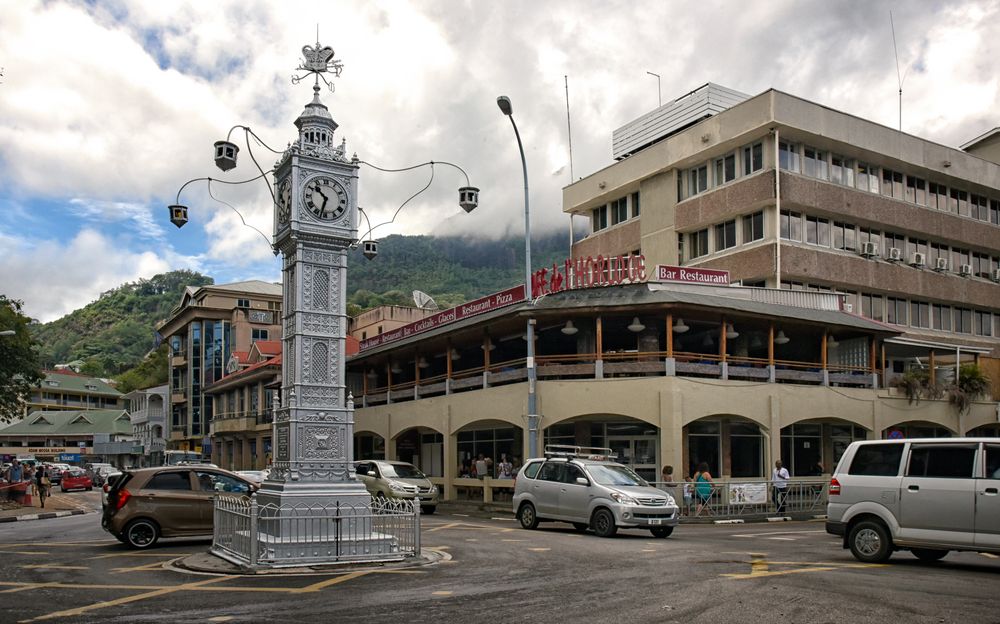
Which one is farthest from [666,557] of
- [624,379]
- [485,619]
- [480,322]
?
[480,322]

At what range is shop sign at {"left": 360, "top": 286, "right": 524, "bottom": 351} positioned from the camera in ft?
114

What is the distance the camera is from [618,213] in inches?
1912

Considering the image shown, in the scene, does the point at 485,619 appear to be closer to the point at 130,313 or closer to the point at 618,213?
the point at 618,213

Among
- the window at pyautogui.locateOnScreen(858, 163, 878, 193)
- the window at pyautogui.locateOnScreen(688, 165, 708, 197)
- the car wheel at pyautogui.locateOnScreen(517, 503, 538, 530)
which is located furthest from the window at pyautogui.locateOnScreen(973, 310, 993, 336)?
the car wheel at pyautogui.locateOnScreen(517, 503, 538, 530)

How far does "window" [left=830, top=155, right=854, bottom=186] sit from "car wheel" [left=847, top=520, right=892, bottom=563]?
29624mm

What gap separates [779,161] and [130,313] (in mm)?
165171

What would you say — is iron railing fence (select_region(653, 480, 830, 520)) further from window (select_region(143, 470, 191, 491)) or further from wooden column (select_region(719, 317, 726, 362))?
window (select_region(143, 470, 191, 491))

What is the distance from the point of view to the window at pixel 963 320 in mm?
45844

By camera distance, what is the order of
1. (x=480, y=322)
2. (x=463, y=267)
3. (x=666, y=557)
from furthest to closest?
(x=463, y=267)
(x=480, y=322)
(x=666, y=557)

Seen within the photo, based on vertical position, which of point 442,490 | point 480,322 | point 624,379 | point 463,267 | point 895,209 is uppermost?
point 463,267

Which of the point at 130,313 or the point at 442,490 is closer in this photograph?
the point at 442,490

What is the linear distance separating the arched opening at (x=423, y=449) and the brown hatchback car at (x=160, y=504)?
21.4 meters

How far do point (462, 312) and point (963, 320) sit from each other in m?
26.3

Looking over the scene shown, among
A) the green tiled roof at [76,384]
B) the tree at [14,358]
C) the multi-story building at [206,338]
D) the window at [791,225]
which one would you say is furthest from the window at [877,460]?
the green tiled roof at [76,384]
